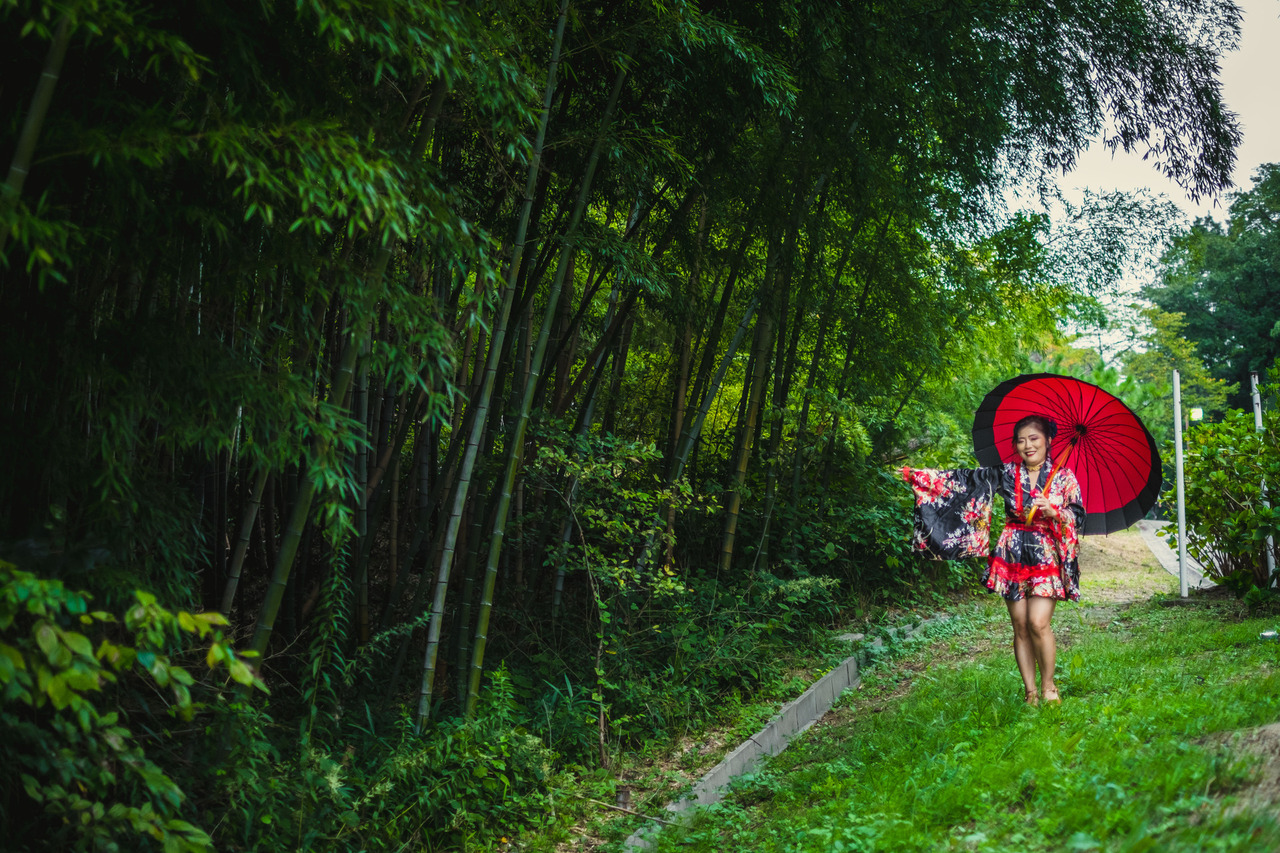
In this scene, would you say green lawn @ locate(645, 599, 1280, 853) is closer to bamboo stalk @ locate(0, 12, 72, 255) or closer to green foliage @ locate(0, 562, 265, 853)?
green foliage @ locate(0, 562, 265, 853)

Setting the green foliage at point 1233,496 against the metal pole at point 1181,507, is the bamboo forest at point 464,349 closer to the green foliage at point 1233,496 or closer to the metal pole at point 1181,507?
the green foliage at point 1233,496

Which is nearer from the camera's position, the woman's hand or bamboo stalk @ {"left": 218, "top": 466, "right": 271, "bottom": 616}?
bamboo stalk @ {"left": 218, "top": 466, "right": 271, "bottom": 616}

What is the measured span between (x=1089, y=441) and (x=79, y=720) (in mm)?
3514

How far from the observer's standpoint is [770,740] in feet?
12.5

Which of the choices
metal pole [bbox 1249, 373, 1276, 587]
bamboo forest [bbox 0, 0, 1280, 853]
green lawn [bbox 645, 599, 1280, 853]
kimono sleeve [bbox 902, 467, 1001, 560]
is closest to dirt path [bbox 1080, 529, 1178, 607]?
metal pole [bbox 1249, 373, 1276, 587]

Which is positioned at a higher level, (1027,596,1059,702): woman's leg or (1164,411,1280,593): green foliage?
(1164,411,1280,593): green foliage

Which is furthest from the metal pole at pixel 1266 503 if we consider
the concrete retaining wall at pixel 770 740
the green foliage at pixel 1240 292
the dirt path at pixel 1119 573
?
the green foliage at pixel 1240 292

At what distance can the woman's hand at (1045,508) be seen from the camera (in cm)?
316

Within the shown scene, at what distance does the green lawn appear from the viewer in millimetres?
1953

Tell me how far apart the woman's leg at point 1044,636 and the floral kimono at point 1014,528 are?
0.04 m

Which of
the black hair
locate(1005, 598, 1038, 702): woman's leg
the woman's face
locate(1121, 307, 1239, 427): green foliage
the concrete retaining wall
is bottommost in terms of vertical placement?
the concrete retaining wall

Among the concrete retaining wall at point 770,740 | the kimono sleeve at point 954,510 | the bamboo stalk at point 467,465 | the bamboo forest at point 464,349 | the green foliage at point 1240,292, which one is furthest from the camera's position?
the green foliage at point 1240,292

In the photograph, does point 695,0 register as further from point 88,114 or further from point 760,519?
point 760,519

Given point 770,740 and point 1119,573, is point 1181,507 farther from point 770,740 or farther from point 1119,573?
point 770,740
